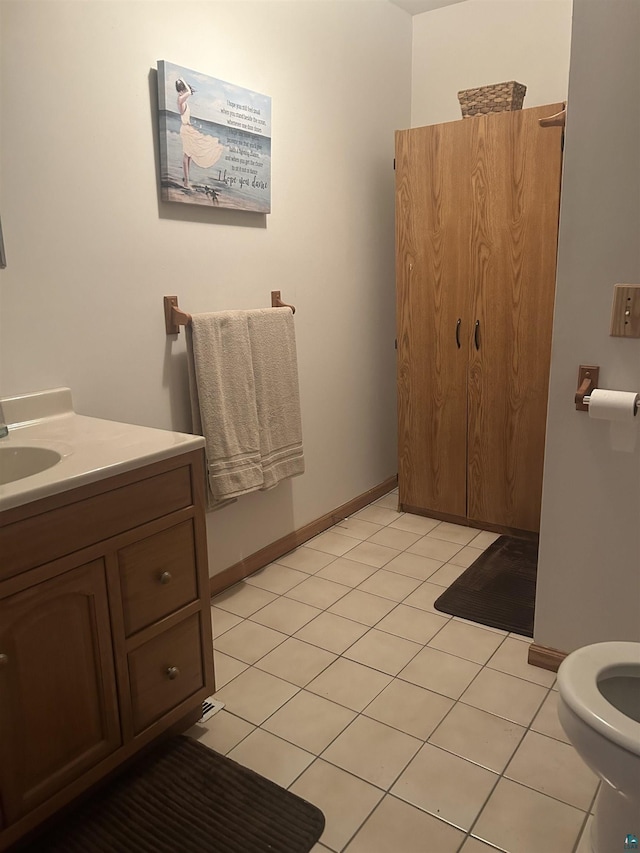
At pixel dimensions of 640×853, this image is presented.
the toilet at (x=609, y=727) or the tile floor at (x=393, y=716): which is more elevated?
the toilet at (x=609, y=727)

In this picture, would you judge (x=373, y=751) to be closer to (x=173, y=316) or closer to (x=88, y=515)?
(x=88, y=515)

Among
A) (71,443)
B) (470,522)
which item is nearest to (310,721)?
(71,443)

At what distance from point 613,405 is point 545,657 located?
2.81ft

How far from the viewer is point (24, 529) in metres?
1.28

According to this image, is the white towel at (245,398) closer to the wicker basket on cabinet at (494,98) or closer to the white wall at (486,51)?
the wicker basket on cabinet at (494,98)

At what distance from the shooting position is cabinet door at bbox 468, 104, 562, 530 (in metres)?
2.71

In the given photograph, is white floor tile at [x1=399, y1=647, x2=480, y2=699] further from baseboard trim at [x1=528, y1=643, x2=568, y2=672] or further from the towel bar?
the towel bar

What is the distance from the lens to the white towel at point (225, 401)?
7.37ft

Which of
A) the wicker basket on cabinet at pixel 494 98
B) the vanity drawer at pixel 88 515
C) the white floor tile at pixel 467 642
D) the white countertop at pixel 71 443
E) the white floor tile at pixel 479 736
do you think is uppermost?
the wicker basket on cabinet at pixel 494 98

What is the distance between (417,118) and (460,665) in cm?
277

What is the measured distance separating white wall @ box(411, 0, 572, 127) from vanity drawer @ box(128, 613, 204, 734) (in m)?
2.84

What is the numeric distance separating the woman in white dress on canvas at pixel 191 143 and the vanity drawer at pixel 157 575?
1217 millimetres

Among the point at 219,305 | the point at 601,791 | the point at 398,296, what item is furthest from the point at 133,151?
the point at 601,791

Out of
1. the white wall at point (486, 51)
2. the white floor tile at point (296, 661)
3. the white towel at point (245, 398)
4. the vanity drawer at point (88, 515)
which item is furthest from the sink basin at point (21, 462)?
the white wall at point (486, 51)
